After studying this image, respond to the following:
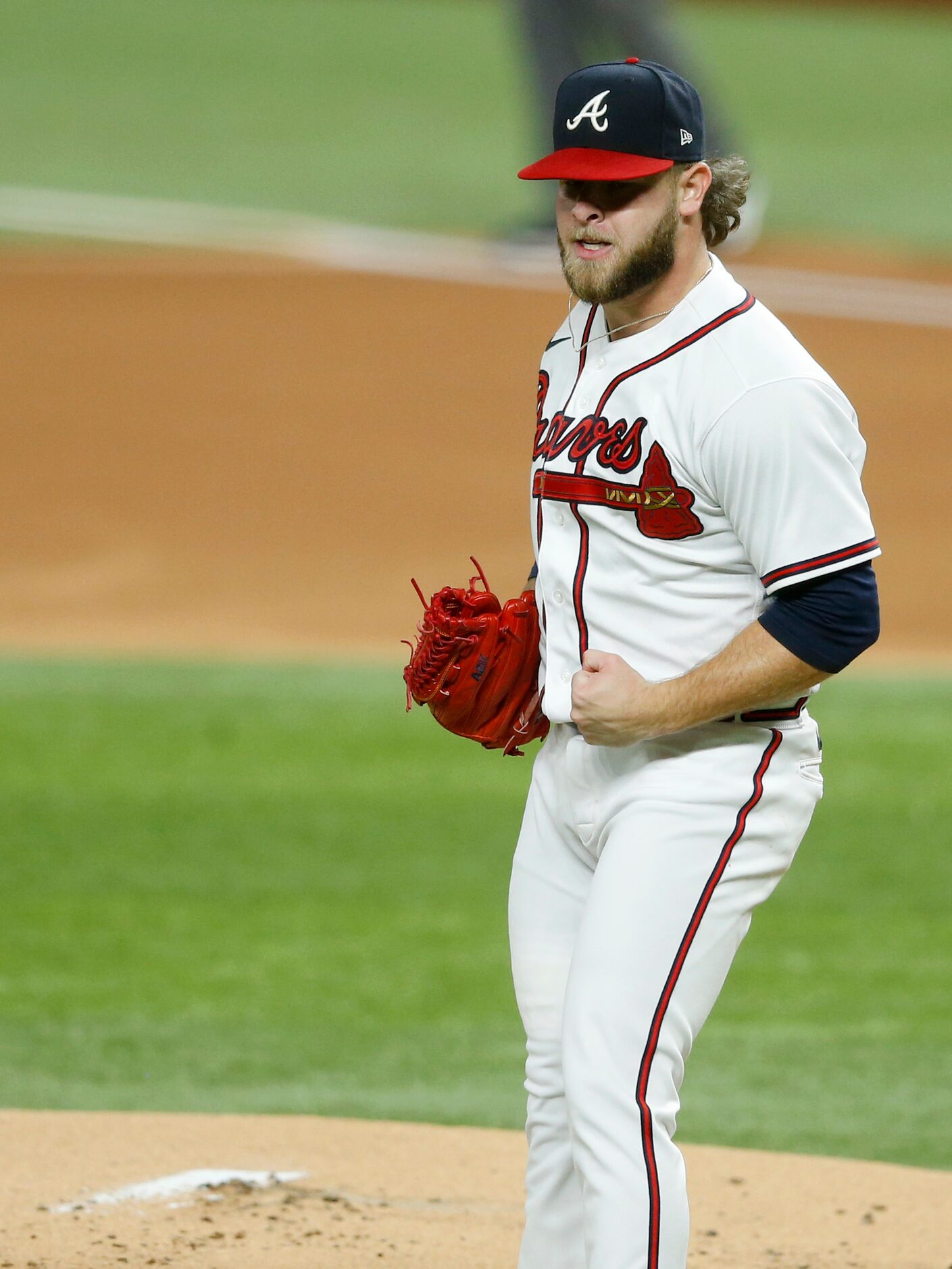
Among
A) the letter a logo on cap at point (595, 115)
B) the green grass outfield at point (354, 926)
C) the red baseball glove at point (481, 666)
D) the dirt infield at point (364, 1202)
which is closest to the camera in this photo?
the letter a logo on cap at point (595, 115)

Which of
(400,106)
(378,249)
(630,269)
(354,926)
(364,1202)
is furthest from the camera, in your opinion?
(400,106)

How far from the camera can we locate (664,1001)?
8.82 feet

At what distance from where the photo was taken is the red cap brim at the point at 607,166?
106 inches

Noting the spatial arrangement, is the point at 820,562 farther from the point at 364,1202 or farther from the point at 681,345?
the point at 364,1202

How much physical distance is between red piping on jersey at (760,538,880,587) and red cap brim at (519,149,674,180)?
57 cm

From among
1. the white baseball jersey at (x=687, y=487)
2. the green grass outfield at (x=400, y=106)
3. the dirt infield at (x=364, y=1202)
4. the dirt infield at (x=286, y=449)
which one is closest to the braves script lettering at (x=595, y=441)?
the white baseball jersey at (x=687, y=487)

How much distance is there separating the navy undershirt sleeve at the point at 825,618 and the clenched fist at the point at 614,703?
193mm

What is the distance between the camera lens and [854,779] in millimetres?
7453

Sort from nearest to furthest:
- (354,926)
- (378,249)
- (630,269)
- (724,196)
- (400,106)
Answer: (630,269)
(724,196)
(354,926)
(378,249)
(400,106)

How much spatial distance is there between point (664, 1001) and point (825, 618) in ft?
1.81

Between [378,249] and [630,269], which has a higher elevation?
[378,249]

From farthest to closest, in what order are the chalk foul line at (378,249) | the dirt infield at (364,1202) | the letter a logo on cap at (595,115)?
the chalk foul line at (378,249) < the dirt infield at (364,1202) < the letter a logo on cap at (595,115)

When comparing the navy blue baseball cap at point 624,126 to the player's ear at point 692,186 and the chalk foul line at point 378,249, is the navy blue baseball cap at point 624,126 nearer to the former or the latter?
the player's ear at point 692,186

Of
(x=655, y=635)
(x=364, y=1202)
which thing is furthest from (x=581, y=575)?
(x=364, y=1202)
